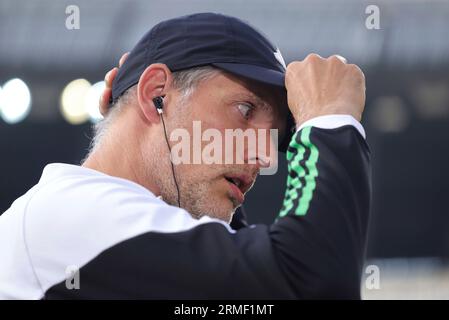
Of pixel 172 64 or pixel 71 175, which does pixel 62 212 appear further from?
pixel 172 64

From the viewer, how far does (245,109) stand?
1875 mm

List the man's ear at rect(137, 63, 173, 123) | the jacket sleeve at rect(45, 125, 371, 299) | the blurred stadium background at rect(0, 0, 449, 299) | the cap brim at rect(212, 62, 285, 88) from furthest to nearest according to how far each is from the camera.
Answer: the blurred stadium background at rect(0, 0, 449, 299) → the man's ear at rect(137, 63, 173, 123) → the cap brim at rect(212, 62, 285, 88) → the jacket sleeve at rect(45, 125, 371, 299)

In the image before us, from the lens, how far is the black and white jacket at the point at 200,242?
1470 mm

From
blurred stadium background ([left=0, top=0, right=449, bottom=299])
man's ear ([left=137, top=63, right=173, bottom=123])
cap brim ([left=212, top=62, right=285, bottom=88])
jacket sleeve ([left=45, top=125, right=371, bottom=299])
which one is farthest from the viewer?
blurred stadium background ([left=0, top=0, right=449, bottom=299])

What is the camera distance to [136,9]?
9.95m

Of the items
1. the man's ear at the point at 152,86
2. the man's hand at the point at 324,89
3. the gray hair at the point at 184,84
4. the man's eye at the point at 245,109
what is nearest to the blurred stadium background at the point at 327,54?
the gray hair at the point at 184,84

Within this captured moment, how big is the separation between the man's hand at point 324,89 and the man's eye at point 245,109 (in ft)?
0.44

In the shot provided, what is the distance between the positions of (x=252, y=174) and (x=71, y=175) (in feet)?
1.44

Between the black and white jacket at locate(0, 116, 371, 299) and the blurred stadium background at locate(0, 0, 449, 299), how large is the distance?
25.6 feet

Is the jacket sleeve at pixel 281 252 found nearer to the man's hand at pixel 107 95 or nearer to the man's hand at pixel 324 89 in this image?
the man's hand at pixel 324 89

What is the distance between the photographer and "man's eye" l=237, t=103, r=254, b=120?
6.15 ft

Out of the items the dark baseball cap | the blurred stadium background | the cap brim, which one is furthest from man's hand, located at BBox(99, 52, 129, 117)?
the blurred stadium background

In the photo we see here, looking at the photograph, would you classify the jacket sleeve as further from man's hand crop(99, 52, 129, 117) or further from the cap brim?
man's hand crop(99, 52, 129, 117)
